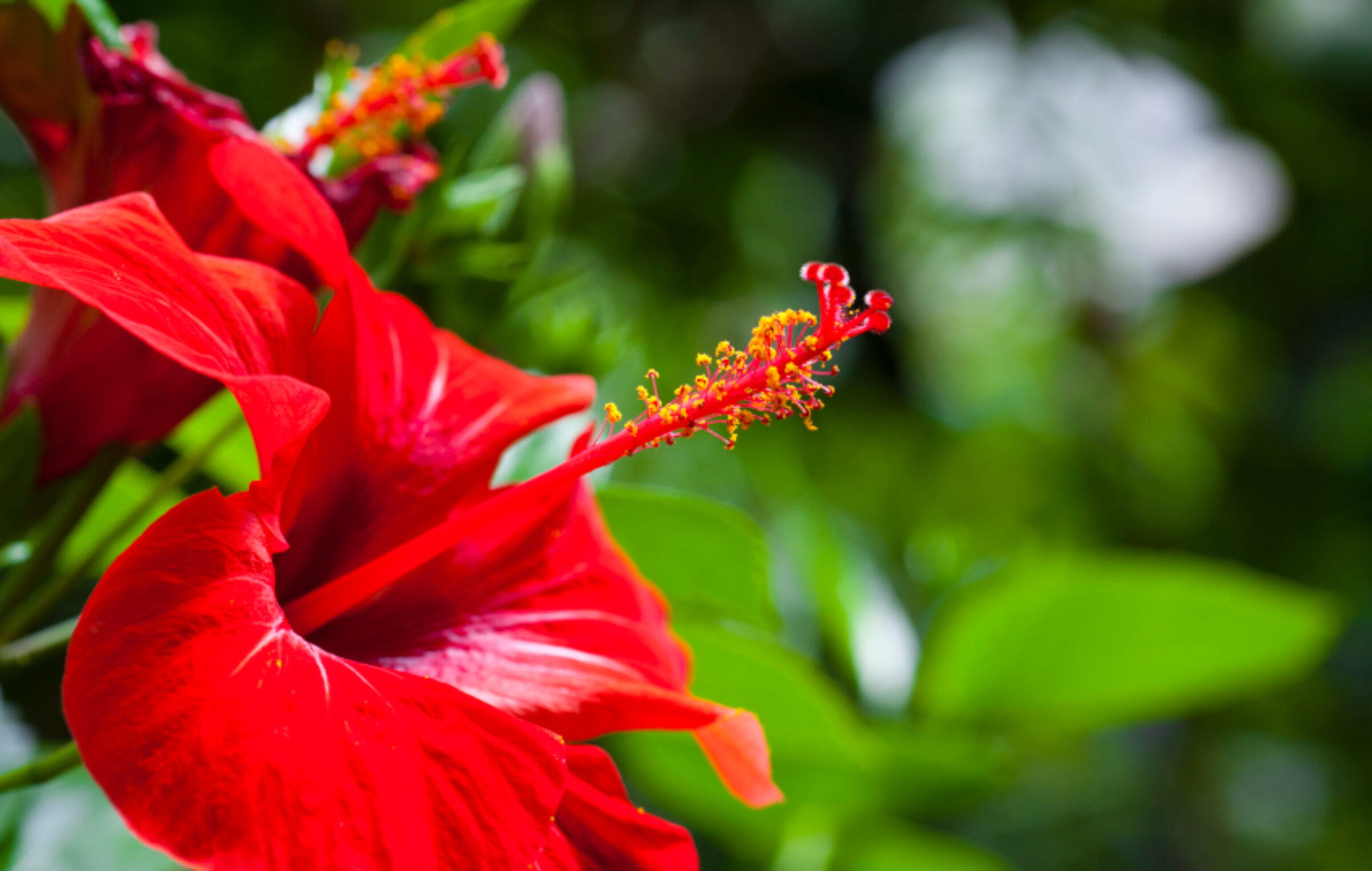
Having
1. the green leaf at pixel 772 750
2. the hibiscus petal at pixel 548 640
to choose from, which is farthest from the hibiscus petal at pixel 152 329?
the green leaf at pixel 772 750

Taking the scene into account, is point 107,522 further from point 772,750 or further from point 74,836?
point 772,750

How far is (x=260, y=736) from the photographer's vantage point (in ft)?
1.04

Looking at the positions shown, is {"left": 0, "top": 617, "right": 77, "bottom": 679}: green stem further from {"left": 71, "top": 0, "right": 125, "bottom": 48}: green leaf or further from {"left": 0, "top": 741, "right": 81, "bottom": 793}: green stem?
{"left": 71, "top": 0, "right": 125, "bottom": 48}: green leaf

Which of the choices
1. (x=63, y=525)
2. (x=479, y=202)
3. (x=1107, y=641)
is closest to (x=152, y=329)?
(x=63, y=525)

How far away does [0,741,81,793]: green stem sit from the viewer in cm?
42

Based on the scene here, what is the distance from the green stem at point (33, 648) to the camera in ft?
1.62

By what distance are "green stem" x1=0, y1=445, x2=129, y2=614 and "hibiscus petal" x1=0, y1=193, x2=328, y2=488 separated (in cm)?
1

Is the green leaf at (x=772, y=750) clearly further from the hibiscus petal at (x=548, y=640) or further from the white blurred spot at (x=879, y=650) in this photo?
the hibiscus petal at (x=548, y=640)

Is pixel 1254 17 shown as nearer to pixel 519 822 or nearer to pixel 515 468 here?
pixel 515 468

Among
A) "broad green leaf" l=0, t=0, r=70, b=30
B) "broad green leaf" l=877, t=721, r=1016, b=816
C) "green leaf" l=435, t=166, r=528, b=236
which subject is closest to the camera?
"broad green leaf" l=0, t=0, r=70, b=30

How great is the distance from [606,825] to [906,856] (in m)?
0.72

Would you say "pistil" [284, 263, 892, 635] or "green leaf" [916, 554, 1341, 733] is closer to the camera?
"pistil" [284, 263, 892, 635]

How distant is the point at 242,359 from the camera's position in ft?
1.31

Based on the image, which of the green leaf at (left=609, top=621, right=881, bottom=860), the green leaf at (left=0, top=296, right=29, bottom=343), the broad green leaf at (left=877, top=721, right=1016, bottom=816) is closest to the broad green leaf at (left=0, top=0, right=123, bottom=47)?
the green leaf at (left=0, top=296, right=29, bottom=343)
